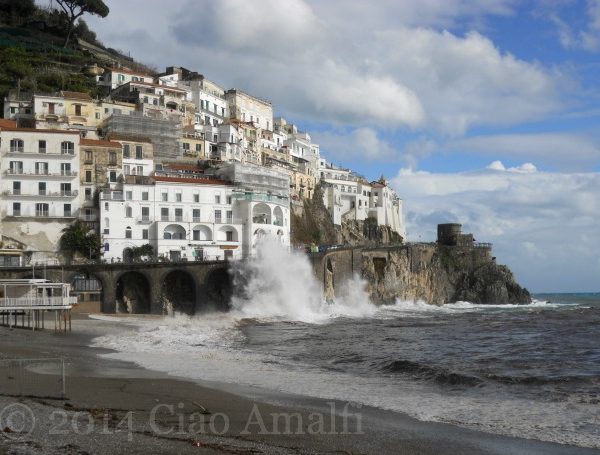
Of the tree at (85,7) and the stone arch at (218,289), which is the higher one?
the tree at (85,7)

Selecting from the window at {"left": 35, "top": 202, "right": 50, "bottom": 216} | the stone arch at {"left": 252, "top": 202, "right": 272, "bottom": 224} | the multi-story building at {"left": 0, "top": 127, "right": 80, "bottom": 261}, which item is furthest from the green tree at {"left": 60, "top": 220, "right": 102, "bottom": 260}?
the stone arch at {"left": 252, "top": 202, "right": 272, "bottom": 224}

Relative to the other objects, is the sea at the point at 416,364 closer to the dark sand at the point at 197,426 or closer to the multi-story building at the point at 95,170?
the dark sand at the point at 197,426

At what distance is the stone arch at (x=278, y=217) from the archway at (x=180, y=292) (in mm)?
15761

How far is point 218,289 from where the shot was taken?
6400cm

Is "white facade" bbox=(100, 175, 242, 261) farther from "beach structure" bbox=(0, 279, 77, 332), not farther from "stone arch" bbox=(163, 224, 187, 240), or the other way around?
"beach structure" bbox=(0, 279, 77, 332)

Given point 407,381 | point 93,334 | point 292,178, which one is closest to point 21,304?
point 93,334

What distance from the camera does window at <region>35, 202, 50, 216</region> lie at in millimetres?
63569

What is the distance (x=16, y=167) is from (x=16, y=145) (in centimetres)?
224

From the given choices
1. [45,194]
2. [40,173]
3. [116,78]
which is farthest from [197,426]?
[116,78]

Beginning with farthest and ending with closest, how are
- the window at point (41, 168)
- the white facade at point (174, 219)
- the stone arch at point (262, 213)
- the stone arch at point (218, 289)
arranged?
the stone arch at point (262, 213)
the white facade at point (174, 219)
the window at point (41, 168)
the stone arch at point (218, 289)

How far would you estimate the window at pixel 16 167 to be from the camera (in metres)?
63.8

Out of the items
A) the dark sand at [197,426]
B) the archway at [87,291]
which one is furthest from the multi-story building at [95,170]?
the dark sand at [197,426]

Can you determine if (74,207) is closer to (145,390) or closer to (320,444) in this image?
(145,390)

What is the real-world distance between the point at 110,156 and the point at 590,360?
5217cm
